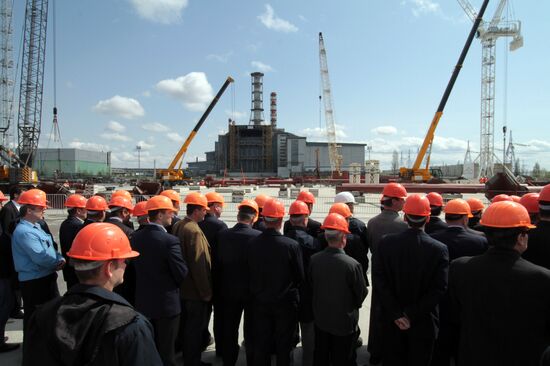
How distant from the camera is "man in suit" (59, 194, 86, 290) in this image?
4.61 metres

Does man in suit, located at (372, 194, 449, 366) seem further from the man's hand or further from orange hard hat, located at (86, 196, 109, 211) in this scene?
orange hard hat, located at (86, 196, 109, 211)

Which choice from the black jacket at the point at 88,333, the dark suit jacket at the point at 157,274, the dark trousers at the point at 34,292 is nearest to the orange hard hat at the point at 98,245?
the black jacket at the point at 88,333

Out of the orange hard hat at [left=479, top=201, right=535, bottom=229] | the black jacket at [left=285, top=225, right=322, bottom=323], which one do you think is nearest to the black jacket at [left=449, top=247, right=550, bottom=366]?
the orange hard hat at [left=479, top=201, right=535, bottom=229]

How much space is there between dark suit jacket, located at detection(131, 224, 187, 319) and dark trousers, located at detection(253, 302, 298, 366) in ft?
2.81

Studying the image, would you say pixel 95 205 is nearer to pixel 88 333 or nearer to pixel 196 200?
pixel 196 200

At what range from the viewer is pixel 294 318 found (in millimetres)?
3650

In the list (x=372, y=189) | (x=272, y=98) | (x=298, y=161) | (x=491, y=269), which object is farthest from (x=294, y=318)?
(x=272, y=98)

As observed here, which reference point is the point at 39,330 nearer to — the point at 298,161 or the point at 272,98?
the point at 298,161

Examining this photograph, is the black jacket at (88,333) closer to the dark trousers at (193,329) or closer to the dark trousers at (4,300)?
the dark trousers at (193,329)

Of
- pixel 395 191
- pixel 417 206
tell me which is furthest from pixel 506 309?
pixel 395 191

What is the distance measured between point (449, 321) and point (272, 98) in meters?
97.4

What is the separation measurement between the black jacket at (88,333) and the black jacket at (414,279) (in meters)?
2.33

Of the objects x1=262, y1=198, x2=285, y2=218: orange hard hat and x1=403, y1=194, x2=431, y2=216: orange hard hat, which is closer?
x1=403, y1=194, x2=431, y2=216: orange hard hat

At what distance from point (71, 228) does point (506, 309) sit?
4807 mm
